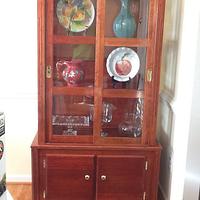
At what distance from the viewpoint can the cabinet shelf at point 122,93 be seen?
1.92 meters

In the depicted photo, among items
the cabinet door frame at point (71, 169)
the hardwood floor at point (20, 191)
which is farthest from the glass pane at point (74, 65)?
the hardwood floor at point (20, 191)

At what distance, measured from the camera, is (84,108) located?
2.01 meters

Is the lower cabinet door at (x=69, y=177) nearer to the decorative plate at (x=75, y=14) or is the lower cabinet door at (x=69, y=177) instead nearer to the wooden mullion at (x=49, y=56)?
the wooden mullion at (x=49, y=56)

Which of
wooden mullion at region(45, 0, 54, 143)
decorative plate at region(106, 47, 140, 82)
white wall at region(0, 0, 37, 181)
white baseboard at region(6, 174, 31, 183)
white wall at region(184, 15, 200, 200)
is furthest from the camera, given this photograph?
white baseboard at region(6, 174, 31, 183)

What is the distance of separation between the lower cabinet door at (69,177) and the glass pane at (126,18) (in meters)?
0.83

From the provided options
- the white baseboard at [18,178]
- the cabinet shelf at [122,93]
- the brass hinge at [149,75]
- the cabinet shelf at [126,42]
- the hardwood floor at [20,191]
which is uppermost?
the cabinet shelf at [126,42]

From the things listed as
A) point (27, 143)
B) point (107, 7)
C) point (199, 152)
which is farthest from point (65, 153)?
point (107, 7)

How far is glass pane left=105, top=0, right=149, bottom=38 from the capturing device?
186 centimetres

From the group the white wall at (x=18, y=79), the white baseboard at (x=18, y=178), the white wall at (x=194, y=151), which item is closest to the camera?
the white wall at (x=194, y=151)

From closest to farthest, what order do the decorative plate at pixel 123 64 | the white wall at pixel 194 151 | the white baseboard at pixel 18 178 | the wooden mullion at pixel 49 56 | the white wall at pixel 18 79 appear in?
the white wall at pixel 194 151, the wooden mullion at pixel 49 56, the decorative plate at pixel 123 64, the white wall at pixel 18 79, the white baseboard at pixel 18 178

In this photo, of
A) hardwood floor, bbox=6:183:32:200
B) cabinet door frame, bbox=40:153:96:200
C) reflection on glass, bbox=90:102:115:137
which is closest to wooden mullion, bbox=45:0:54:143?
cabinet door frame, bbox=40:153:96:200

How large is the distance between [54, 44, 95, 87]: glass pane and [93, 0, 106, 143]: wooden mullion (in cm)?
4

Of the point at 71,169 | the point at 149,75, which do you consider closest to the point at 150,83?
the point at 149,75

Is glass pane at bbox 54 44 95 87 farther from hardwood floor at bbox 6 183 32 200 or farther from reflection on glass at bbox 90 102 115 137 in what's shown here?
hardwood floor at bbox 6 183 32 200
